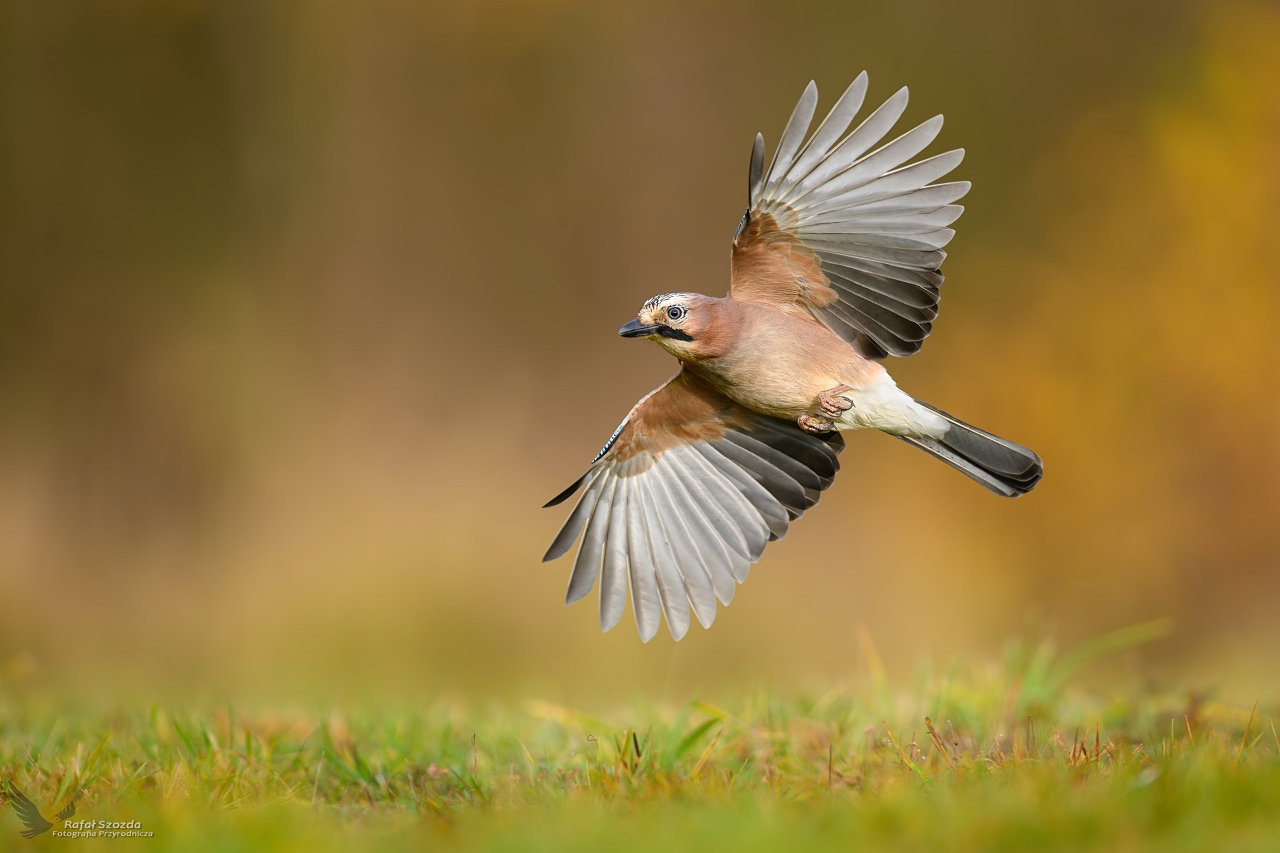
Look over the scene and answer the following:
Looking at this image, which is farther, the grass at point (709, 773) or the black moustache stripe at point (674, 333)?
the black moustache stripe at point (674, 333)

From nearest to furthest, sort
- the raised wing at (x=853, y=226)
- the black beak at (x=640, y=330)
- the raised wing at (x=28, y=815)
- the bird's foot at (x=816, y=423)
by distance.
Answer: the raised wing at (x=28, y=815)
the raised wing at (x=853, y=226)
the black beak at (x=640, y=330)
the bird's foot at (x=816, y=423)

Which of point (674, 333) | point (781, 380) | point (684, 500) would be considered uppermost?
point (674, 333)

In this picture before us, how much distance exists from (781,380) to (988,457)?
897mm

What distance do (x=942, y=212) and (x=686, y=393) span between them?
1.25 m

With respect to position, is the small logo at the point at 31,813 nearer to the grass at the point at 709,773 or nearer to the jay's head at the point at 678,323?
the grass at the point at 709,773

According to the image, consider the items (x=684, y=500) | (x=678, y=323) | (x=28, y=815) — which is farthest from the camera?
(x=684, y=500)

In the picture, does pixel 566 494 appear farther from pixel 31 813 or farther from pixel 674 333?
pixel 31 813

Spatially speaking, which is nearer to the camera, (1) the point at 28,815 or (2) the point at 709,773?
(1) the point at 28,815

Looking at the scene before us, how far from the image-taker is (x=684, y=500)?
4.53 meters

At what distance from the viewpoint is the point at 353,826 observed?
2666mm

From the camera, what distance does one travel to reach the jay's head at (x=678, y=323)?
3.89 metres

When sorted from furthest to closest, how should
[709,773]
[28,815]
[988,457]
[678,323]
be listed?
[988,457], [678,323], [709,773], [28,815]

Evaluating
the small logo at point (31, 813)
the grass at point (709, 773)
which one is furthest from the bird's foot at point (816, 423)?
the small logo at point (31, 813)

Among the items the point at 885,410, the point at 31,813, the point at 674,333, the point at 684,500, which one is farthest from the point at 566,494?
the point at 31,813
